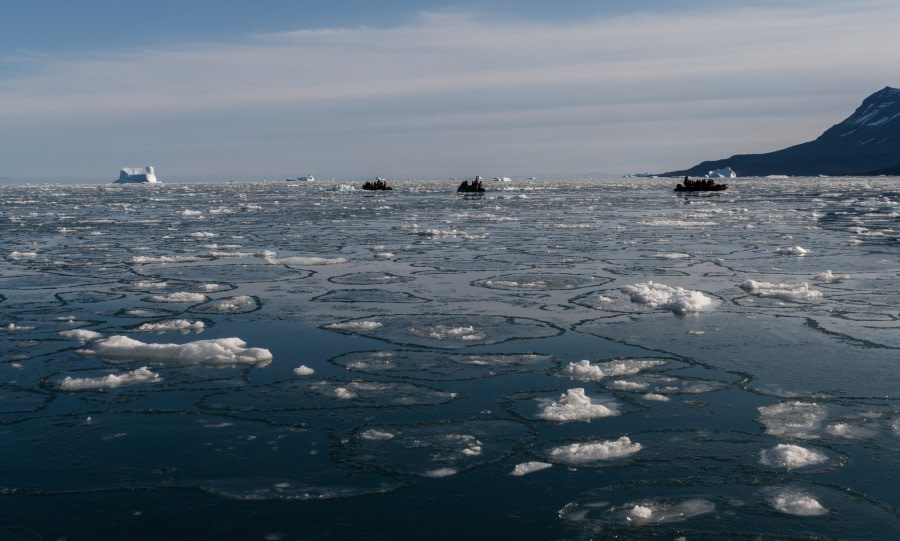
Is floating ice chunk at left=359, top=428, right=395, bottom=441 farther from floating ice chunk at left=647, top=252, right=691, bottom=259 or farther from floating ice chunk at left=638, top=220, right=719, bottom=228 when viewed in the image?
floating ice chunk at left=638, top=220, right=719, bottom=228

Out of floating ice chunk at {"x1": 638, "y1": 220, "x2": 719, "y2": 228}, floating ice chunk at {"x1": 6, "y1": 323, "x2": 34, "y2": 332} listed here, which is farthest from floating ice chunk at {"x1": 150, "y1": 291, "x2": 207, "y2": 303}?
floating ice chunk at {"x1": 638, "y1": 220, "x2": 719, "y2": 228}

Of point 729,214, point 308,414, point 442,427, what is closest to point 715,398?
point 442,427

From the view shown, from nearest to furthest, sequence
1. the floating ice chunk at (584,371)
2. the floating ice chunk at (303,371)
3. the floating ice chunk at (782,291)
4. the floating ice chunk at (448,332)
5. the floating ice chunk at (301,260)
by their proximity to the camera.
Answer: the floating ice chunk at (584,371) → the floating ice chunk at (303,371) → the floating ice chunk at (448,332) → the floating ice chunk at (782,291) → the floating ice chunk at (301,260)

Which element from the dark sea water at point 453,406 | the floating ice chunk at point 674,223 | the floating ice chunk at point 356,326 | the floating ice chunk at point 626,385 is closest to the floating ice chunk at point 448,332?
the dark sea water at point 453,406

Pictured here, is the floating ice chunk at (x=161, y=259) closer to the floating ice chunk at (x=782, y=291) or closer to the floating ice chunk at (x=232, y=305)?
the floating ice chunk at (x=232, y=305)

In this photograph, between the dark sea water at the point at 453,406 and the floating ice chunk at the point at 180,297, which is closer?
the dark sea water at the point at 453,406

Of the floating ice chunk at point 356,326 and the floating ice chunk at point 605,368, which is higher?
the floating ice chunk at point 356,326

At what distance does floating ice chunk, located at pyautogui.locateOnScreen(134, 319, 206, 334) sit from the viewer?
10758mm

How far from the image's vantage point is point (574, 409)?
704 cm

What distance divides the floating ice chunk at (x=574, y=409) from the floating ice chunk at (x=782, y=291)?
689cm

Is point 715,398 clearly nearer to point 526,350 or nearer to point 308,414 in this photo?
point 526,350

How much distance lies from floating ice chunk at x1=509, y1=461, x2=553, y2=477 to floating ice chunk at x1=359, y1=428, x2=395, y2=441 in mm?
1246

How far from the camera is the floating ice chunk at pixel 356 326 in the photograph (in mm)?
10805

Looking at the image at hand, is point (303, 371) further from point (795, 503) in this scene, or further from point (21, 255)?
point (21, 255)
